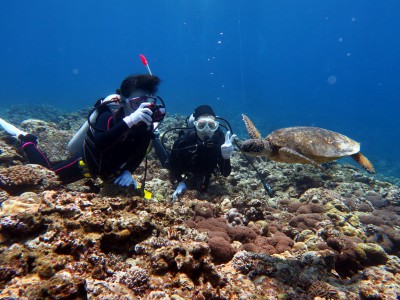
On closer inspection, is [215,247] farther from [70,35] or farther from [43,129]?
[70,35]

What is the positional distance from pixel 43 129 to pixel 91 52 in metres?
190

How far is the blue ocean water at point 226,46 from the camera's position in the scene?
117938 mm

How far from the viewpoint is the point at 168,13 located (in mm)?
132750

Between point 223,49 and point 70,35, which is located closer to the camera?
point 70,35

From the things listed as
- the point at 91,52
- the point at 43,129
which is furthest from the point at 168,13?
the point at 43,129

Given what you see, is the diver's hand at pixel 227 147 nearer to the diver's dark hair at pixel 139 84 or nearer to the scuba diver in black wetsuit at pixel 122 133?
the scuba diver in black wetsuit at pixel 122 133

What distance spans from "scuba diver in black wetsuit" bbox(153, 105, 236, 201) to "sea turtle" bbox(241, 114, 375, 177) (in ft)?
4.74

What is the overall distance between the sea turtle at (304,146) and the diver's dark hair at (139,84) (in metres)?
1.89

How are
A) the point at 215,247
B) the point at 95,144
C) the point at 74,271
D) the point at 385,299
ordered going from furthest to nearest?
the point at 95,144, the point at 215,247, the point at 385,299, the point at 74,271

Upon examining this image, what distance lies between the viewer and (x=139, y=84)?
3842 millimetres

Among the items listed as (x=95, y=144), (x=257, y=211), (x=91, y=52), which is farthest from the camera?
(x=91, y=52)

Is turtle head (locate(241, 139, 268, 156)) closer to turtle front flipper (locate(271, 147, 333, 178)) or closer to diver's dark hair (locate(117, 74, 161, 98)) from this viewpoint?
turtle front flipper (locate(271, 147, 333, 178))

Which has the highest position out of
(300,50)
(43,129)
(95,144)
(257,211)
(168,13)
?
(300,50)

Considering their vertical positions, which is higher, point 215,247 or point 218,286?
point 215,247
